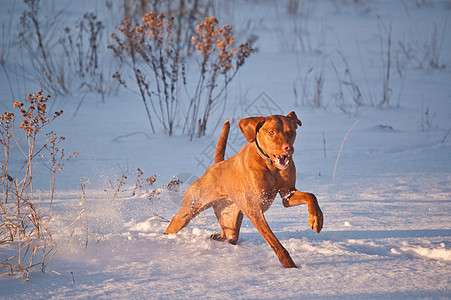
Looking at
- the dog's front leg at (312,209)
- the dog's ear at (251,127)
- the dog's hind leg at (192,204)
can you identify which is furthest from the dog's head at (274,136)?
the dog's hind leg at (192,204)

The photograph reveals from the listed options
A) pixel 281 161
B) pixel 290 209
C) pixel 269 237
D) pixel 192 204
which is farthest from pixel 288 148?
pixel 290 209

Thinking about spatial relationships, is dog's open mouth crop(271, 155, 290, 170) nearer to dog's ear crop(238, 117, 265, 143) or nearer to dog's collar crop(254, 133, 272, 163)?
dog's collar crop(254, 133, 272, 163)

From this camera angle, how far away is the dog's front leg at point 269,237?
7.94 ft

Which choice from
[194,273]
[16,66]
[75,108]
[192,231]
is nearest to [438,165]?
[192,231]

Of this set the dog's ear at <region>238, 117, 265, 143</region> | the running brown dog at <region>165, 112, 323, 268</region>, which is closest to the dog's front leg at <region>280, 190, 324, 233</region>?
the running brown dog at <region>165, 112, 323, 268</region>

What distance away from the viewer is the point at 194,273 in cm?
248

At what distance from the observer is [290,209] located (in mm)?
3730

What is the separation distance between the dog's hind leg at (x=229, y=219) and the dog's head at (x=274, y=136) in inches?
20.6

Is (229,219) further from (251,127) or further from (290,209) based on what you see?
(290,209)

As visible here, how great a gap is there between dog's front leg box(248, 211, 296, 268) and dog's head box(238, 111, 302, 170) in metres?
0.28

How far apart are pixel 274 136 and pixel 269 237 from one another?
489mm

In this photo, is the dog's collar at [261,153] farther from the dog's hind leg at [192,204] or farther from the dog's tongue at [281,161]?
the dog's hind leg at [192,204]

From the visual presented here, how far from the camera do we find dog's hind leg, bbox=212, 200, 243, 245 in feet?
9.28

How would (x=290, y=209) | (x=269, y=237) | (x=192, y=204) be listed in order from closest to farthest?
1. (x=269, y=237)
2. (x=192, y=204)
3. (x=290, y=209)
